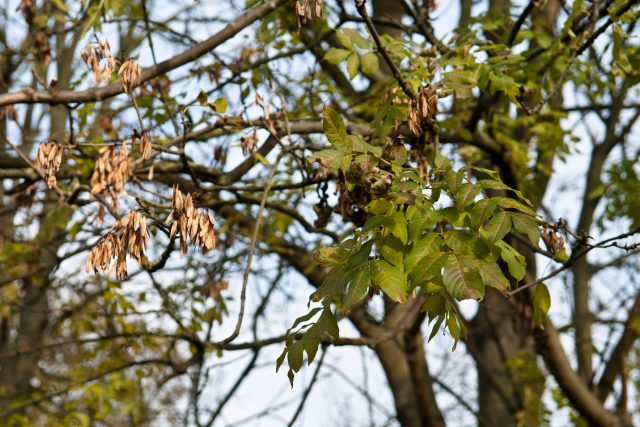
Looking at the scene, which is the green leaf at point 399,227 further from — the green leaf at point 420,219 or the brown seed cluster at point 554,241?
the brown seed cluster at point 554,241

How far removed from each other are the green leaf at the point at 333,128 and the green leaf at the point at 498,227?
58 cm

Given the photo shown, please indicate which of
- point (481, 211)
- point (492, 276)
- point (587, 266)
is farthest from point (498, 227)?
point (587, 266)

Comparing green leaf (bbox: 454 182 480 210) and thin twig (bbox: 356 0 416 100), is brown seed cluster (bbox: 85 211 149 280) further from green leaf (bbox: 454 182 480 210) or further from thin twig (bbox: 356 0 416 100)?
thin twig (bbox: 356 0 416 100)

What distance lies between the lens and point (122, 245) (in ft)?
7.93

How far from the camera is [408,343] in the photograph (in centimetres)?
568

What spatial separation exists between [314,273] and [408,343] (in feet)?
3.38

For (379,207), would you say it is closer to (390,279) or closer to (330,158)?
(330,158)

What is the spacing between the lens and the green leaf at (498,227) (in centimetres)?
237

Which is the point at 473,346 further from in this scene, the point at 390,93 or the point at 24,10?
the point at 24,10

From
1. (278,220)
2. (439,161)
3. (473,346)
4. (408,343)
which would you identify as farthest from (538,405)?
(439,161)

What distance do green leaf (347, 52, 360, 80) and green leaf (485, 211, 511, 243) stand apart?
148cm

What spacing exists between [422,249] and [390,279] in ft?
0.54

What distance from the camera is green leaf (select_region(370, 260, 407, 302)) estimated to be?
2261 millimetres

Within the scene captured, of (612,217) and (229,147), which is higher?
(612,217)
